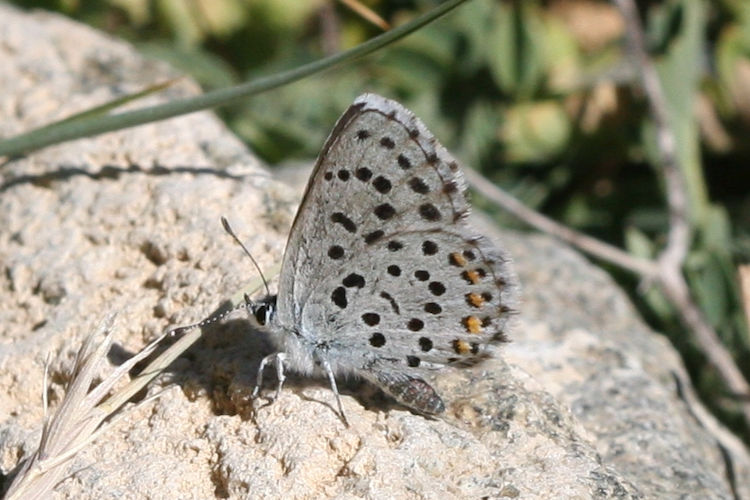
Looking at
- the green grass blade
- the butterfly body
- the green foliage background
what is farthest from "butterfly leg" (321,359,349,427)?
the green foliage background

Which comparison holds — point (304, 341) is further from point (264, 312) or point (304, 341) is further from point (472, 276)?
point (472, 276)

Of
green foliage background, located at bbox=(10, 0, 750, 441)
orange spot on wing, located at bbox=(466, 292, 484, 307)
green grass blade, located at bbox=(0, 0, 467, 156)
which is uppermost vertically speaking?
green grass blade, located at bbox=(0, 0, 467, 156)

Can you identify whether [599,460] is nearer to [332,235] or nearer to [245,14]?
[332,235]

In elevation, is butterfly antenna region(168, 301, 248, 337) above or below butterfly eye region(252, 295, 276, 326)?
below

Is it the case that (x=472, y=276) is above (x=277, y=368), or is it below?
above

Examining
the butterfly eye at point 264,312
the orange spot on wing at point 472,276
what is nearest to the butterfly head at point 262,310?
the butterfly eye at point 264,312

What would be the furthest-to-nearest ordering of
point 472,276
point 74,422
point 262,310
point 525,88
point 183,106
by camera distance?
point 525,88 → point 183,106 → point 262,310 → point 472,276 → point 74,422

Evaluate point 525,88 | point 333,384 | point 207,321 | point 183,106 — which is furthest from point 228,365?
point 525,88

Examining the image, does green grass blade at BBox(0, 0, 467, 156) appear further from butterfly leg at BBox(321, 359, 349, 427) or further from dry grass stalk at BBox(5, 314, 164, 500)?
butterfly leg at BBox(321, 359, 349, 427)
